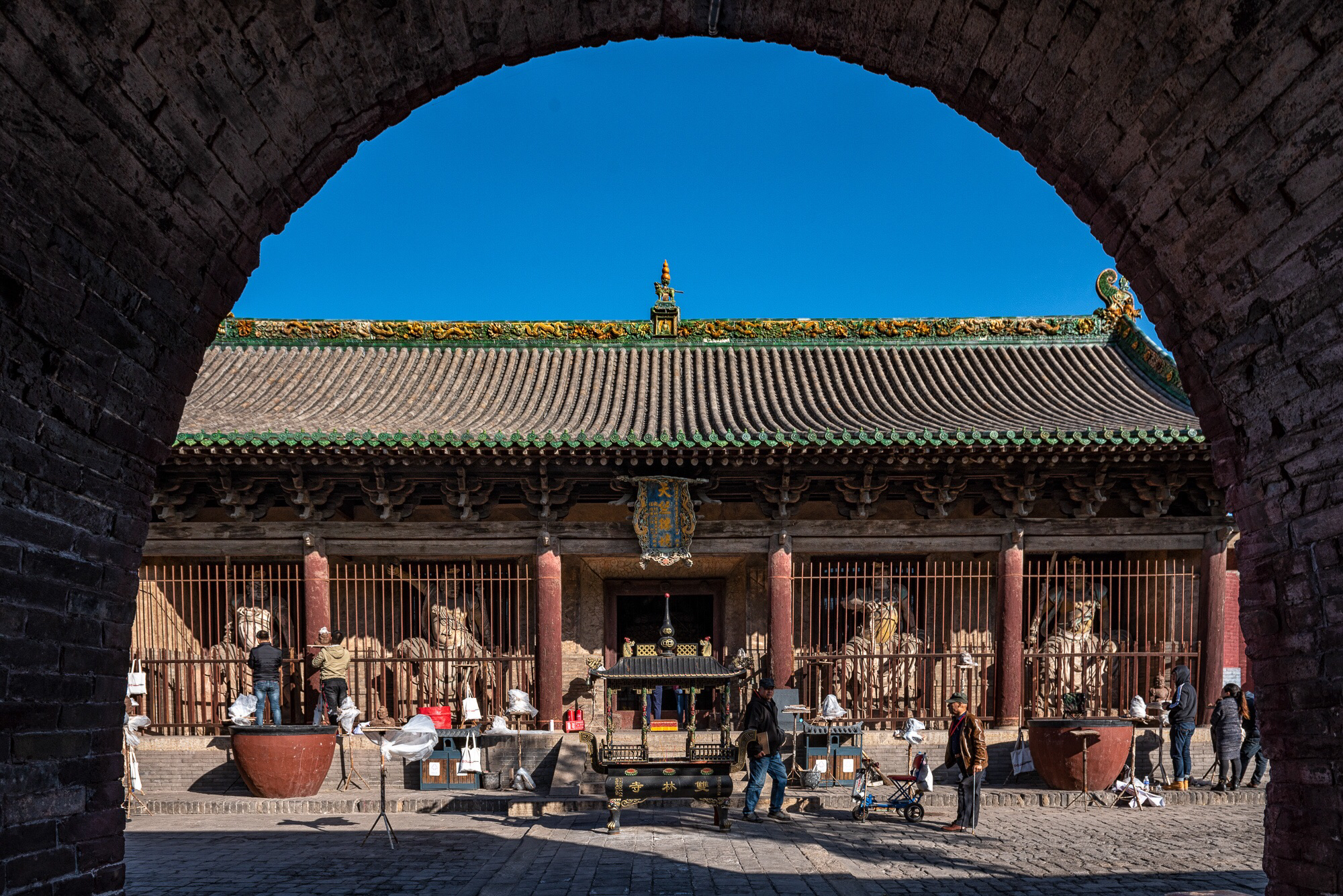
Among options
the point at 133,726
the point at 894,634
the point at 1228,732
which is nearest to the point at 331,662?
the point at 133,726

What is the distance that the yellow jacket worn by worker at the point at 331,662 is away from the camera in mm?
11562

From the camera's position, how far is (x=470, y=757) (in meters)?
11.3

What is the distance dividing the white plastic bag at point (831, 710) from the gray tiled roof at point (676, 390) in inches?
129

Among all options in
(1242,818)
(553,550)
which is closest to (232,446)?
(553,550)

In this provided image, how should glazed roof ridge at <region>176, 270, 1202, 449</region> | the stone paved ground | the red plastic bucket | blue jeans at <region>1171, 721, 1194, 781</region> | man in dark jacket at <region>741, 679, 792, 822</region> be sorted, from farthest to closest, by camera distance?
the red plastic bucket, glazed roof ridge at <region>176, 270, 1202, 449</region>, blue jeans at <region>1171, 721, 1194, 781</region>, man in dark jacket at <region>741, 679, 792, 822</region>, the stone paved ground

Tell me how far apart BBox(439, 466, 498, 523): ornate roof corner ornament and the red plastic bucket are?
2355 millimetres

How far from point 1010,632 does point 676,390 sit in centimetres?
597

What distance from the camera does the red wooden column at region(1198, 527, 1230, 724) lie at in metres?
12.1

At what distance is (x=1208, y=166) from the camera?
356 cm

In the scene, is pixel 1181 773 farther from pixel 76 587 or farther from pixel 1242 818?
pixel 76 587

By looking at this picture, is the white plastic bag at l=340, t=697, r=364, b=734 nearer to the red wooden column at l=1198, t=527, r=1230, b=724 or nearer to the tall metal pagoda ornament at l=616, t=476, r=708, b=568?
the tall metal pagoda ornament at l=616, t=476, r=708, b=568

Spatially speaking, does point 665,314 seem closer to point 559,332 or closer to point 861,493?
point 559,332

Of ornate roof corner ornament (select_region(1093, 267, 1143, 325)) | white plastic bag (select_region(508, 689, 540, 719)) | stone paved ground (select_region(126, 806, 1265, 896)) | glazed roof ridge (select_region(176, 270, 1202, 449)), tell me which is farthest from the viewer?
ornate roof corner ornament (select_region(1093, 267, 1143, 325))

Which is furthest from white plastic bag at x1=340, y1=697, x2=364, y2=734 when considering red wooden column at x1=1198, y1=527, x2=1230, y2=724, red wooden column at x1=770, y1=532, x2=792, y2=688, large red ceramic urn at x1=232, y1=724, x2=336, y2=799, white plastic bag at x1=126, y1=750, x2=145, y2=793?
red wooden column at x1=1198, y1=527, x2=1230, y2=724
